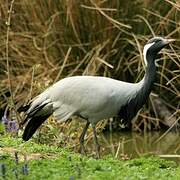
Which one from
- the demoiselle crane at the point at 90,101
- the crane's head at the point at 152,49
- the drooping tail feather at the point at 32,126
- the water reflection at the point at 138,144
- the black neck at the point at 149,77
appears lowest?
the water reflection at the point at 138,144

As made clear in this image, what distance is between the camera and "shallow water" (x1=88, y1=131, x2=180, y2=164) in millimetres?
10461

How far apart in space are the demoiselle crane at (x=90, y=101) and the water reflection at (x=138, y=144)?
A: 168 cm

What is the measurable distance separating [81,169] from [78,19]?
702 cm

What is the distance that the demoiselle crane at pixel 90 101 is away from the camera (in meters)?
8.17

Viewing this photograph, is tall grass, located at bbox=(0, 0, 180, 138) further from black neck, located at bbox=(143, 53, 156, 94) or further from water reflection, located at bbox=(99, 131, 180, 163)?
black neck, located at bbox=(143, 53, 156, 94)

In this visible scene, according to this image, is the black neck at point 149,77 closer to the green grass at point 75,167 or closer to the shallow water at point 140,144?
the green grass at point 75,167

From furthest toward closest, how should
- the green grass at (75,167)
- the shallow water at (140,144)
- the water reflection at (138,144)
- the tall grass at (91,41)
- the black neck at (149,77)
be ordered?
the tall grass at (91,41), the water reflection at (138,144), the shallow water at (140,144), the black neck at (149,77), the green grass at (75,167)

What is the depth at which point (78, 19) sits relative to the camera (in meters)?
12.9

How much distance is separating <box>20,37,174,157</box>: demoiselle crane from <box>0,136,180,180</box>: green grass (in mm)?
752

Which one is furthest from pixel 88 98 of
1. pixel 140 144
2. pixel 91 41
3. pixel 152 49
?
pixel 91 41

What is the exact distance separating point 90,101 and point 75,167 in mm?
1992

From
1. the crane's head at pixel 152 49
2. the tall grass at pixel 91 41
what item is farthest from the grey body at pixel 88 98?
the tall grass at pixel 91 41

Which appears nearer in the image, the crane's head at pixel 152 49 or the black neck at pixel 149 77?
the black neck at pixel 149 77

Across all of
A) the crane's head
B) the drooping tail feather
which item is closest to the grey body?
the drooping tail feather
